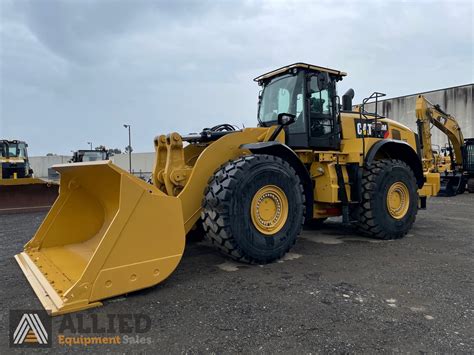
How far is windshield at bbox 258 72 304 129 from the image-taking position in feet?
16.7

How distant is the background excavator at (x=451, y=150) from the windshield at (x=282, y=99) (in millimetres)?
8923

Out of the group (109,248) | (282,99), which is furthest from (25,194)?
(109,248)

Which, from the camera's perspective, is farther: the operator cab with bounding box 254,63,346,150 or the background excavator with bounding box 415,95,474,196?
the background excavator with bounding box 415,95,474,196

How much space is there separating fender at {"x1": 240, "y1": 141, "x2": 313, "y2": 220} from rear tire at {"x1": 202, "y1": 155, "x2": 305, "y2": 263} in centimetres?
22

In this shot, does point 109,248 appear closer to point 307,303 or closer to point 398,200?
point 307,303

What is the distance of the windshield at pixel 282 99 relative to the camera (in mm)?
5098

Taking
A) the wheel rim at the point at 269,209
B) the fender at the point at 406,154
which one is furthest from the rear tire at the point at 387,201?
the wheel rim at the point at 269,209

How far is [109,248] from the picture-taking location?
2.86 metres

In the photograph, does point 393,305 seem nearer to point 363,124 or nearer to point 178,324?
point 178,324

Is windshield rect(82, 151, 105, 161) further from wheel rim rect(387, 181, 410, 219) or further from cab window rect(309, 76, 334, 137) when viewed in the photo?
wheel rim rect(387, 181, 410, 219)

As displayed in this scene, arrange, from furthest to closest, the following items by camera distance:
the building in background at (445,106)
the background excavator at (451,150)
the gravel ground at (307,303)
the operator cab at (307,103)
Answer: the building in background at (445,106) → the background excavator at (451,150) → the operator cab at (307,103) → the gravel ground at (307,303)

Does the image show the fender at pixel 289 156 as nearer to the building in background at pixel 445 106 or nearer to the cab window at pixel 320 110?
the cab window at pixel 320 110

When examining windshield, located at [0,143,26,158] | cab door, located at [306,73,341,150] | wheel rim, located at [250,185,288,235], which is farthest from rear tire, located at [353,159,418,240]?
windshield, located at [0,143,26,158]

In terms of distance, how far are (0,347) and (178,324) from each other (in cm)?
118
